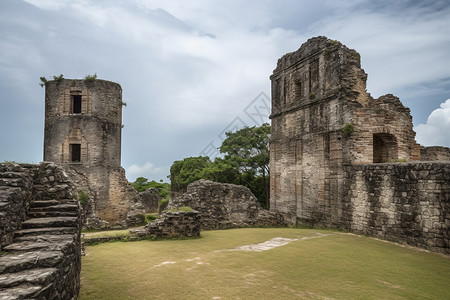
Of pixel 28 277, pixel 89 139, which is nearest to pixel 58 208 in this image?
pixel 28 277

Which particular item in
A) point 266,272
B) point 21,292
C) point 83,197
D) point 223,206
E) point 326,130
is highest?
point 326,130

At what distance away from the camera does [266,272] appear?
5742 millimetres

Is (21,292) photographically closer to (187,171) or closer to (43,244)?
(43,244)

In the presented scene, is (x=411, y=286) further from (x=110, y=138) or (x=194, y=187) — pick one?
(x=110, y=138)

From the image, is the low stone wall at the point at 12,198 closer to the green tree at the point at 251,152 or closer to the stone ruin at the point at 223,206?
the stone ruin at the point at 223,206

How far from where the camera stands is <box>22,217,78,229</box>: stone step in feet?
15.9

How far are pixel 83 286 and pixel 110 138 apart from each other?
47.8 feet

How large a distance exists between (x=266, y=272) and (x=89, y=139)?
15243 mm

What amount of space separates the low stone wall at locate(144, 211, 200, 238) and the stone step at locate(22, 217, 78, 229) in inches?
194

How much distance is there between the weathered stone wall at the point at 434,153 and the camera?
16.7 meters

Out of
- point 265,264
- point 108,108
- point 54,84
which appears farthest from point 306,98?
point 54,84

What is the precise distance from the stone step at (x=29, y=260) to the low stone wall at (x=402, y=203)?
8569mm

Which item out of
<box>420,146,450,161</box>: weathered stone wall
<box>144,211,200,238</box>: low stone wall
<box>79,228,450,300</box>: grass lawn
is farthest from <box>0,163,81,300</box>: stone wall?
<box>420,146,450,161</box>: weathered stone wall

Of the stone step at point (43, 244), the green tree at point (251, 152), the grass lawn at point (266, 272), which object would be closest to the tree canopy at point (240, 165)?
the green tree at point (251, 152)
